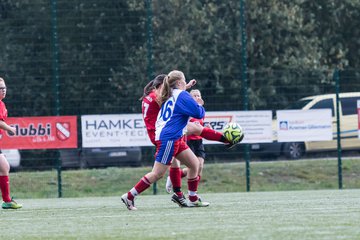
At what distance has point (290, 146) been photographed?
20.9m

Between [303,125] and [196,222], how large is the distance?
10510mm

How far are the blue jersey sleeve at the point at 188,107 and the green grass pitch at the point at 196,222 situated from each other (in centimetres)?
112

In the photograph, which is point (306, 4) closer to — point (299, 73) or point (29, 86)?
point (299, 73)

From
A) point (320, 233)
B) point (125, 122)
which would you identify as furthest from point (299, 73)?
point (320, 233)

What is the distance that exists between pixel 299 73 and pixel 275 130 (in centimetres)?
196

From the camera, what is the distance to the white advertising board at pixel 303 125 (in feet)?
66.8

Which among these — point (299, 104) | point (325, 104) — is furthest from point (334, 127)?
point (299, 104)

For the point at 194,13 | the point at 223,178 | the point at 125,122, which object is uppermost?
the point at 194,13

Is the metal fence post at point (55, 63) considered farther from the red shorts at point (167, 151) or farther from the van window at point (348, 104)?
the red shorts at point (167, 151)

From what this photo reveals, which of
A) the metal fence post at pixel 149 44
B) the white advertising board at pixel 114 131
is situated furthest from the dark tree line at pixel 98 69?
the white advertising board at pixel 114 131

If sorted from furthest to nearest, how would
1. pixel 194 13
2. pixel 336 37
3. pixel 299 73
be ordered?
pixel 336 37 → pixel 194 13 → pixel 299 73

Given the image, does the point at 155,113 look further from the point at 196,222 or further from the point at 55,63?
the point at 55,63

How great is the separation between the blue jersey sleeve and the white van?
28.0 ft

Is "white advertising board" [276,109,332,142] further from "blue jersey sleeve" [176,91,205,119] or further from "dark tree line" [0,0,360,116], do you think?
"blue jersey sleeve" [176,91,205,119]
